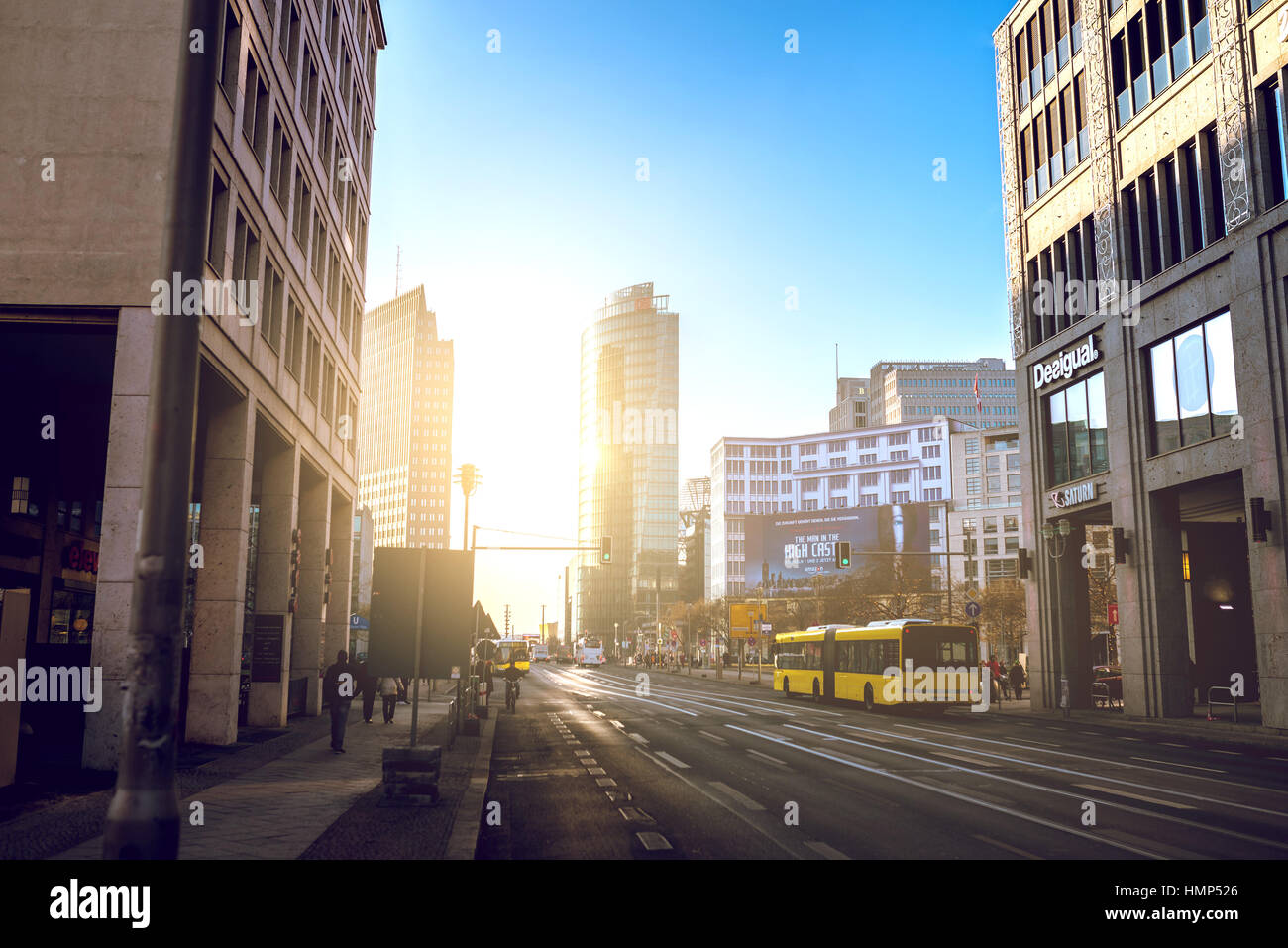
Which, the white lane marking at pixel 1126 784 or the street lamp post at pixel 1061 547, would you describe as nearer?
the white lane marking at pixel 1126 784

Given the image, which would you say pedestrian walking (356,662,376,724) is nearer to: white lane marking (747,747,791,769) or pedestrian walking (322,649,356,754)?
pedestrian walking (322,649,356,754)

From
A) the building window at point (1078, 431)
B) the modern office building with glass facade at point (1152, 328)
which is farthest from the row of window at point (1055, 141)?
the building window at point (1078, 431)

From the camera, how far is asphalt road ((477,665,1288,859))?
31.4 feet

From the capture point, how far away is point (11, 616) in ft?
42.6

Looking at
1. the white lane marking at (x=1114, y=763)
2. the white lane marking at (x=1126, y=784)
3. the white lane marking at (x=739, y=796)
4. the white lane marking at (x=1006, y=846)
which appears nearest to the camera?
the white lane marking at (x=1006, y=846)

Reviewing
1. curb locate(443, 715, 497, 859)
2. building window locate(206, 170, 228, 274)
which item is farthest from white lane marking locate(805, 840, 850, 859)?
Answer: building window locate(206, 170, 228, 274)

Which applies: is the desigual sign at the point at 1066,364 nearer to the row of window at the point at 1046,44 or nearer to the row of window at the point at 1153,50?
A: the row of window at the point at 1153,50

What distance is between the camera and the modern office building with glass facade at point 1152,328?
26203mm

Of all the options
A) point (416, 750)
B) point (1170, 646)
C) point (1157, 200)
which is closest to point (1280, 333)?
point (1157, 200)

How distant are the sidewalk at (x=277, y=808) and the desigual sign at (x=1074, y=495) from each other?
24.9m

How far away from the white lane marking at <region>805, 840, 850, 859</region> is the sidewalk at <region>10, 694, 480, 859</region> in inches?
135

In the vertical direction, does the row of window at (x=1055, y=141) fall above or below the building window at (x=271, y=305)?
above

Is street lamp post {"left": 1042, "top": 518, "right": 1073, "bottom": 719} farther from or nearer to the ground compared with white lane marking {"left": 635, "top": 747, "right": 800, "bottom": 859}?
farther from the ground

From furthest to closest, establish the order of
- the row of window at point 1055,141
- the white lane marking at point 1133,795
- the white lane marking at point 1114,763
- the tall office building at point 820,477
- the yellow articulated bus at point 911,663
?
the tall office building at point 820,477
the row of window at point 1055,141
the yellow articulated bus at point 911,663
the white lane marking at point 1114,763
the white lane marking at point 1133,795
